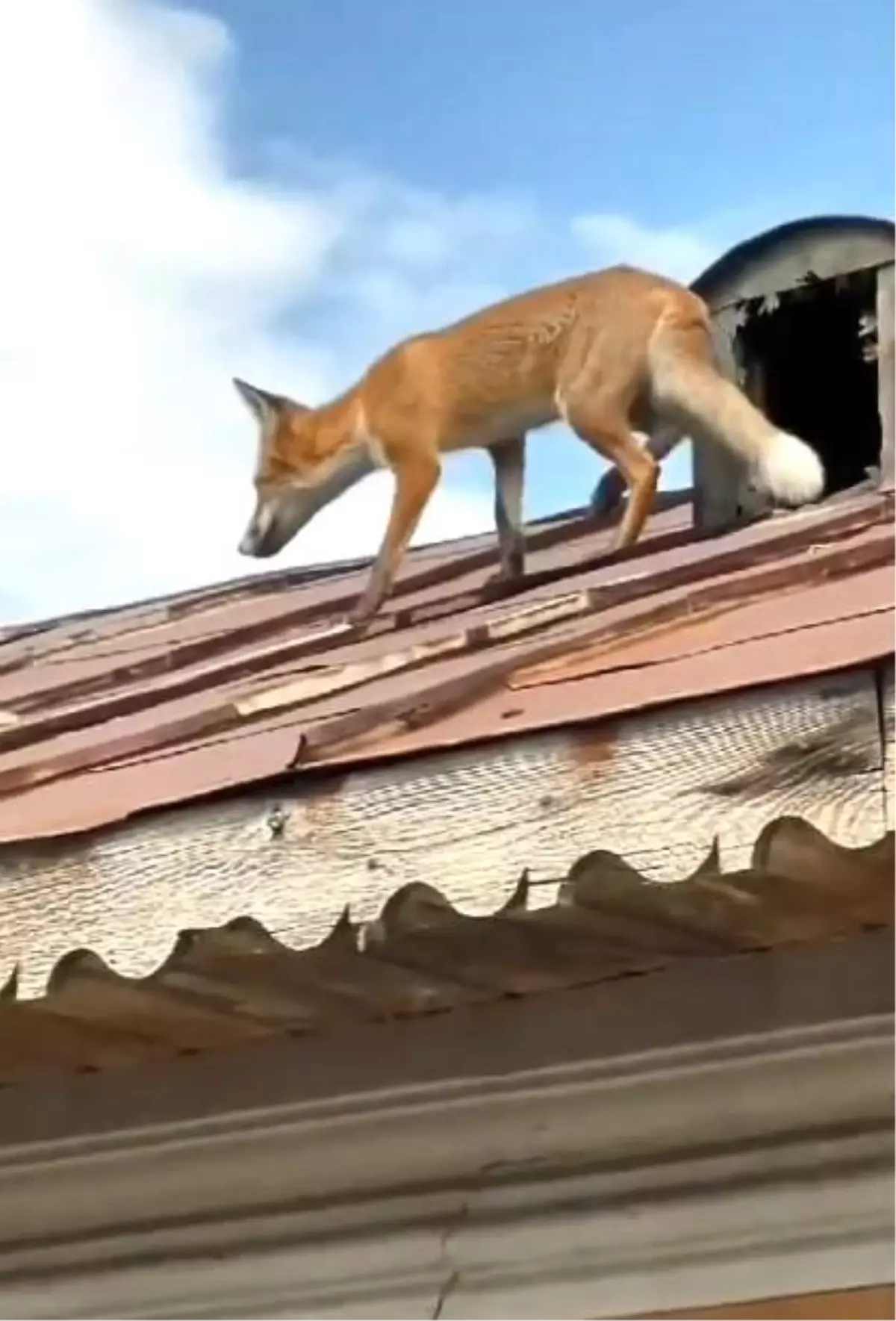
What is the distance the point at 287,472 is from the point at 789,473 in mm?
1764

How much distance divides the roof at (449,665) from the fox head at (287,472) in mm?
451

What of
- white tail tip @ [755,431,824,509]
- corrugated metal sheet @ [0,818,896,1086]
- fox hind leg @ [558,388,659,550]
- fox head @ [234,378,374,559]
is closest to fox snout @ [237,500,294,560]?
fox head @ [234,378,374,559]

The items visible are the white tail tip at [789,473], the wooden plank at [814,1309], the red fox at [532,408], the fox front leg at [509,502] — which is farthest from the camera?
the fox front leg at [509,502]

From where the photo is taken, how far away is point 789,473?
445 cm

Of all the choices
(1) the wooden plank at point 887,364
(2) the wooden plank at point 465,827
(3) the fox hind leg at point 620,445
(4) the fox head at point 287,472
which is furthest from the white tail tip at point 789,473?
(2) the wooden plank at point 465,827

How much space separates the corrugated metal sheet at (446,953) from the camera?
85.0 inches

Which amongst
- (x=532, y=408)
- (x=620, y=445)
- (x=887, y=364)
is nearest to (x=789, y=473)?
(x=887, y=364)

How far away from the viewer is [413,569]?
579 centimetres

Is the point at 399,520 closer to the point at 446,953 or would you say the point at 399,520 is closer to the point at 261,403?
the point at 261,403

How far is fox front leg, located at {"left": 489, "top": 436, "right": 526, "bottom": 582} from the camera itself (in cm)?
529

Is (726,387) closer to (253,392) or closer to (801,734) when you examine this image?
(253,392)

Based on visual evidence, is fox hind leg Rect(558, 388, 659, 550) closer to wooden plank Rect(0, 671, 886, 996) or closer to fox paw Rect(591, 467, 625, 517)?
fox paw Rect(591, 467, 625, 517)

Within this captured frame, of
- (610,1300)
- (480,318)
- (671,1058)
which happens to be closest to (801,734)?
(671,1058)

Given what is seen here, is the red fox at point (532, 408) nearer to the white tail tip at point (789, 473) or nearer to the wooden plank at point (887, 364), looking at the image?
the white tail tip at point (789, 473)
